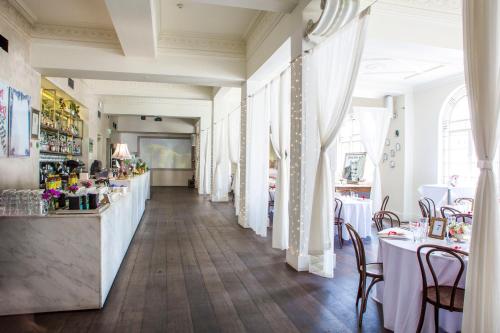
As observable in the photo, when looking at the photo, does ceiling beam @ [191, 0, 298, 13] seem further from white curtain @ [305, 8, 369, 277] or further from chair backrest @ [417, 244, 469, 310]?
chair backrest @ [417, 244, 469, 310]

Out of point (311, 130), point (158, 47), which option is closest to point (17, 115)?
point (158, 47)

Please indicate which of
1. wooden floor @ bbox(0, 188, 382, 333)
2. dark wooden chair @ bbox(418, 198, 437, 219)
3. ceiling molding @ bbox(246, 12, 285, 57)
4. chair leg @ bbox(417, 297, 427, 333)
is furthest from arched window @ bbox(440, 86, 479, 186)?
chair leg @ bbox(417, 297, 427, 333)

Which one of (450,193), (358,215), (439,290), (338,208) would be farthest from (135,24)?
(450,193)

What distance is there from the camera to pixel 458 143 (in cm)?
823

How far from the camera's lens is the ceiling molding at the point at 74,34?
640 centimetres

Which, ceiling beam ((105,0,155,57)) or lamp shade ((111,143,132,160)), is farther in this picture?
A: lamp shade ((111,143,132,160))

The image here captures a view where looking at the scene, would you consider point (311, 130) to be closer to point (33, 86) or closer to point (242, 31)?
point (242, 31)

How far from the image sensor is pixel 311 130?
14.9ft

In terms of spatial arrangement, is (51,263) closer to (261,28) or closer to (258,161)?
(258,161)

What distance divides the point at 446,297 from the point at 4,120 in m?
5.82

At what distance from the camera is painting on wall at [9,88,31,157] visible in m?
5.18

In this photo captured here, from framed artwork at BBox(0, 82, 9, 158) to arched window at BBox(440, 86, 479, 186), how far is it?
9014 millimetres

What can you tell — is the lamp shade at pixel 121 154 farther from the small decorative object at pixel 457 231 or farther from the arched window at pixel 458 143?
the arched window at pixel 458 143

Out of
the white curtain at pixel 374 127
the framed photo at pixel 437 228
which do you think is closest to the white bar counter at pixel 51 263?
the framed photo at pixel 437 228
